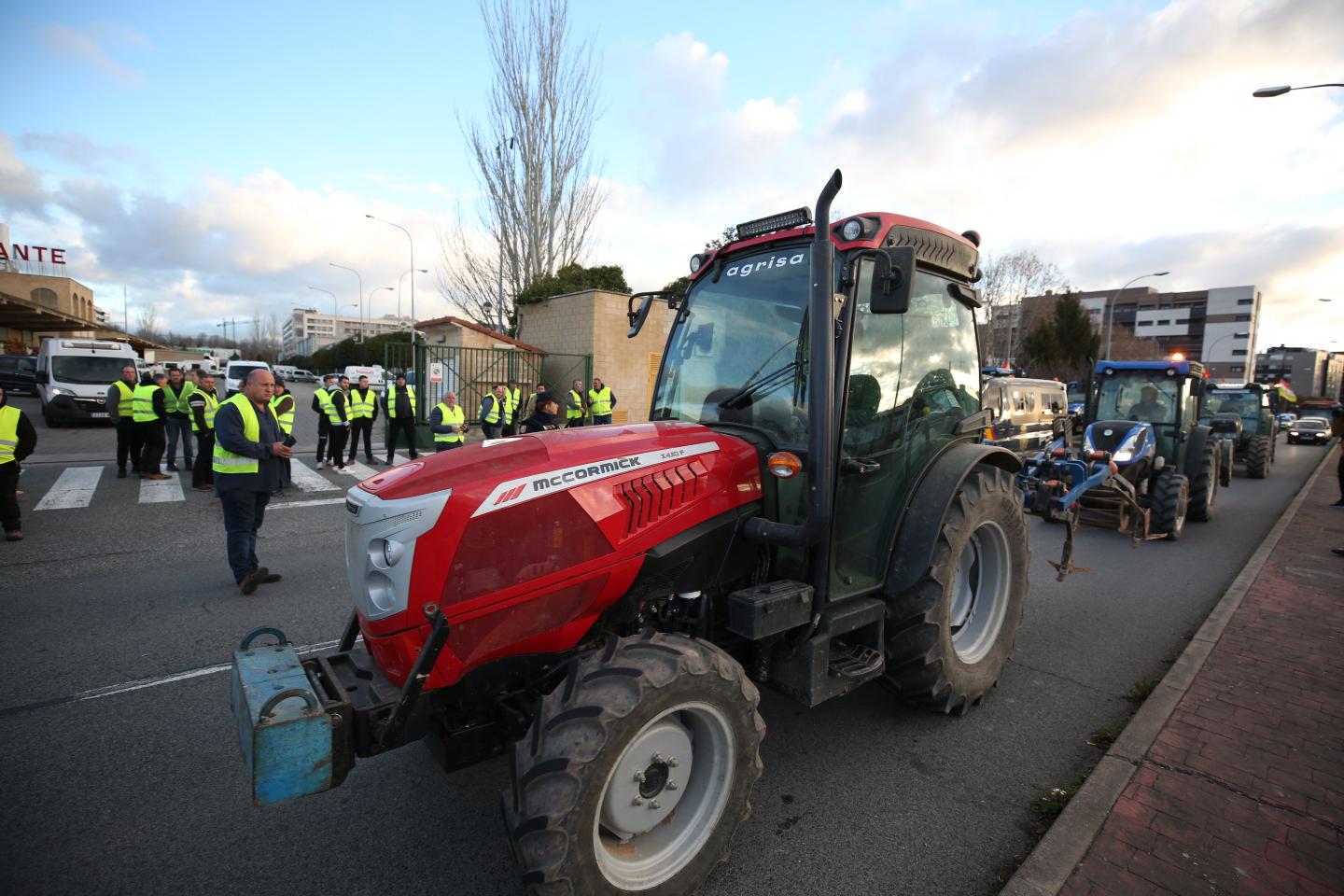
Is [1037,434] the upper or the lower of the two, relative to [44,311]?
lower

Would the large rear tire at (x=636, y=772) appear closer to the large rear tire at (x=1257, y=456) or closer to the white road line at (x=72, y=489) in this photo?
the white road line at (x=72, y=489)

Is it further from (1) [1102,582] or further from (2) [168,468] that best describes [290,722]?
(2) [168,468]

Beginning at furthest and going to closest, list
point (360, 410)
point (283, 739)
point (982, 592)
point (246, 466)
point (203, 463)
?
1. point (360, 410)
2. point (203, 463)
3. point (246, 466)
4. point (982, 592)
5. point (283, 739)

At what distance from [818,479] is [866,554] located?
0.89 metres

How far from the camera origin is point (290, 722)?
1924 mm

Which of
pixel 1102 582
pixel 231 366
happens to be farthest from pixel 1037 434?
pixel 231 366

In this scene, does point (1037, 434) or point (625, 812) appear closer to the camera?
point (625, 812)

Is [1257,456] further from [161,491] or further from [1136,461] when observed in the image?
[161,491]

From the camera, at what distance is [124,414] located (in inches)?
392

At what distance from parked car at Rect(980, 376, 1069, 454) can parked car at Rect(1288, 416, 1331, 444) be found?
14990 mm

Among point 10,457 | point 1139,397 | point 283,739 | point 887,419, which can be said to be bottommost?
point 283,739

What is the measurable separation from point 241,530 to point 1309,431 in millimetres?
34709

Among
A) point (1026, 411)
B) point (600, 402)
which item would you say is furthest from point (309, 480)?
point (1026, 411)

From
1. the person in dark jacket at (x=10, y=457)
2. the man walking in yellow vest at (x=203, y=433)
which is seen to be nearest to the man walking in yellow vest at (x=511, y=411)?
the man walking in yellow vest at (x=203, y=433)
